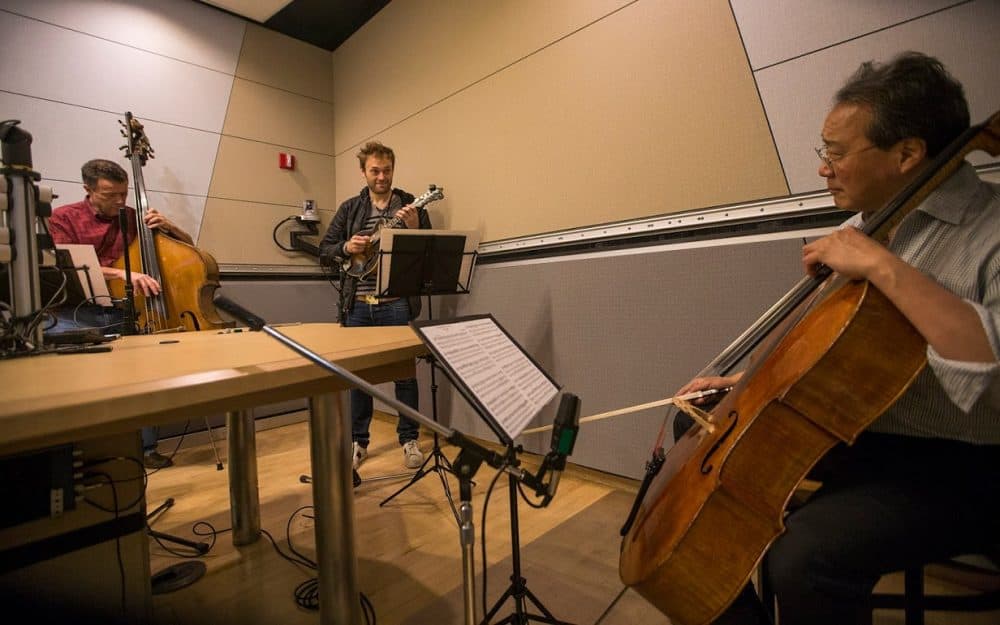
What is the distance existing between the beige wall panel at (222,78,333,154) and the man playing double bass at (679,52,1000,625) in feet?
12.6

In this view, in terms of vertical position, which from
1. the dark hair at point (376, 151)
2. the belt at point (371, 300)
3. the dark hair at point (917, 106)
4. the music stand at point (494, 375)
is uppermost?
the dark hair at point (376, 151)

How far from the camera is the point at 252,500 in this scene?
182cm

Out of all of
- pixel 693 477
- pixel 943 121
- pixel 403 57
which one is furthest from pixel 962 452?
pixel 403 57

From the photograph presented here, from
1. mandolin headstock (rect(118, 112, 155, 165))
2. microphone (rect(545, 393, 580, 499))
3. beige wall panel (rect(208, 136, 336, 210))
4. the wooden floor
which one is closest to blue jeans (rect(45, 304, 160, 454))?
the wooden floor

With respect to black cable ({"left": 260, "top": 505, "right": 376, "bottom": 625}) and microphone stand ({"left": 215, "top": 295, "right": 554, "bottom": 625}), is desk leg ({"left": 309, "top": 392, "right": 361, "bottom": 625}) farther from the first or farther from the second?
microphone stand ({"left": 215, "top": 295, "right": 554, "bottom": 625})

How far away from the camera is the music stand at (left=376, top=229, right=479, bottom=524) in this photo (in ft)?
6.73

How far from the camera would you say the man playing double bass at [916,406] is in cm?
69

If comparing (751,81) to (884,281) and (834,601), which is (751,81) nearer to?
(884,281)

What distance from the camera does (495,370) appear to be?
883 mm

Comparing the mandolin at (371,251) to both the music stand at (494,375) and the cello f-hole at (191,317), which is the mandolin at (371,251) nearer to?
the cello f-hole at (191,317)

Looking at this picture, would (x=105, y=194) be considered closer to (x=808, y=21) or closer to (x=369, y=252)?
(x=369, y=252)

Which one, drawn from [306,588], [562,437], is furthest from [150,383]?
[306,588]

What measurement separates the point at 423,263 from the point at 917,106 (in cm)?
173

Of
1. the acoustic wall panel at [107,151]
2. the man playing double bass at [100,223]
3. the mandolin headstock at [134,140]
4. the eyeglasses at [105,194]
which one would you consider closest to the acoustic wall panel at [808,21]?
the man playing double bass at [100,223]
